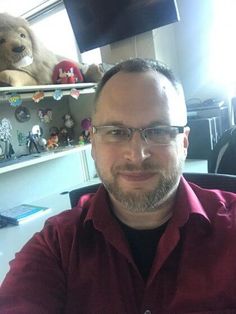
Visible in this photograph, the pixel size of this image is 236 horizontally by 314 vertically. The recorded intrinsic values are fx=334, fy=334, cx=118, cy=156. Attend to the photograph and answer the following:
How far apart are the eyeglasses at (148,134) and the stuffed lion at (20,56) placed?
34.7 inches

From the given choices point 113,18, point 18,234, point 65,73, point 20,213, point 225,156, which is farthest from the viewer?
point 113,18

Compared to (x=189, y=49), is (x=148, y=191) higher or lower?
lower

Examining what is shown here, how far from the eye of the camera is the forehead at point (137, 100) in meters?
0.80

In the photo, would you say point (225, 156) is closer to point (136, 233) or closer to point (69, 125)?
point (136, 233)

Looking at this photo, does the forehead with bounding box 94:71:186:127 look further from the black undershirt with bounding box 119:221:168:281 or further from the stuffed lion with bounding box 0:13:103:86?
the stuffed lion with bounding box 0:13:103:86

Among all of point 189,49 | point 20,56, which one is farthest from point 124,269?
point 189,49

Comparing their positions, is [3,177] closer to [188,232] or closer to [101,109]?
[101,109]

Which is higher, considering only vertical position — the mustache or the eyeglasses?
the eyeglasses

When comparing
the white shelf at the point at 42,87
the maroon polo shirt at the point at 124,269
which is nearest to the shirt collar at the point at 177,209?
the maroon polo shirt at the point at 124,269

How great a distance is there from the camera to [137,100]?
81cm

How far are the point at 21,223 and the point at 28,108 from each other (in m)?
0.68

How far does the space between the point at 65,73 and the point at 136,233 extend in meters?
1.22

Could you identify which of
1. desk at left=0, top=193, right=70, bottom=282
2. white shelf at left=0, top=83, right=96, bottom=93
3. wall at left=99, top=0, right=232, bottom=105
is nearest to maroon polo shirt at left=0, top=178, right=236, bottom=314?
desk at left=0, top=193, right=70, bottom=282

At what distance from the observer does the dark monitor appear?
2617 millimetres
